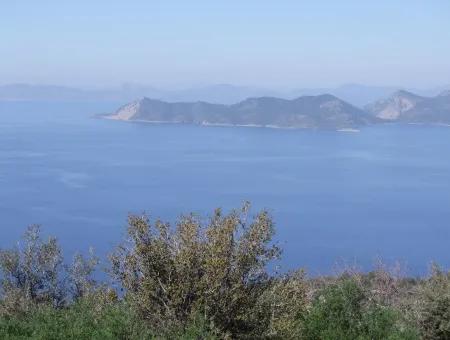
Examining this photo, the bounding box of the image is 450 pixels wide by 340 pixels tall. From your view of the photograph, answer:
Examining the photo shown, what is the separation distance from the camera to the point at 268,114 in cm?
17850

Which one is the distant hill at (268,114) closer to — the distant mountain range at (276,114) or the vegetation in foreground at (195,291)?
the distant mountain range at (276,114)

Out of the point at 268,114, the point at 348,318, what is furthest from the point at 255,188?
the point at 268,114

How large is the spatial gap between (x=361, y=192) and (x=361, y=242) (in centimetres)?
2285

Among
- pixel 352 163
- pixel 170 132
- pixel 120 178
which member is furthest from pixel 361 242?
pixel 170 132

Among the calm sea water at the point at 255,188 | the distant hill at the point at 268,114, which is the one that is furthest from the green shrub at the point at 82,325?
the distant hill at the point at 268,114

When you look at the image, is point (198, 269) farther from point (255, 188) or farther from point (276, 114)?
point (276, 114)

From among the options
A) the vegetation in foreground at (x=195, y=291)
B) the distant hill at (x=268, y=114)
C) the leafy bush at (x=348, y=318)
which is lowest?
the leafy bush at (x=348, y=318)

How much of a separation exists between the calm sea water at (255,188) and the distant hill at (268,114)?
36422 millimetres

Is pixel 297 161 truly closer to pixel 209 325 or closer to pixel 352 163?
pixel 352 163

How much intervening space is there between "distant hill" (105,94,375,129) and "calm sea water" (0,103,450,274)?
3642 cm

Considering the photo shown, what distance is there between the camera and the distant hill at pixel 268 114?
568ft

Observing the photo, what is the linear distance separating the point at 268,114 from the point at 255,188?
107 m

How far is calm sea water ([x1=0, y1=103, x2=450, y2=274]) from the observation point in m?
54.9

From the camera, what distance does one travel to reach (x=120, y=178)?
8219 cm
